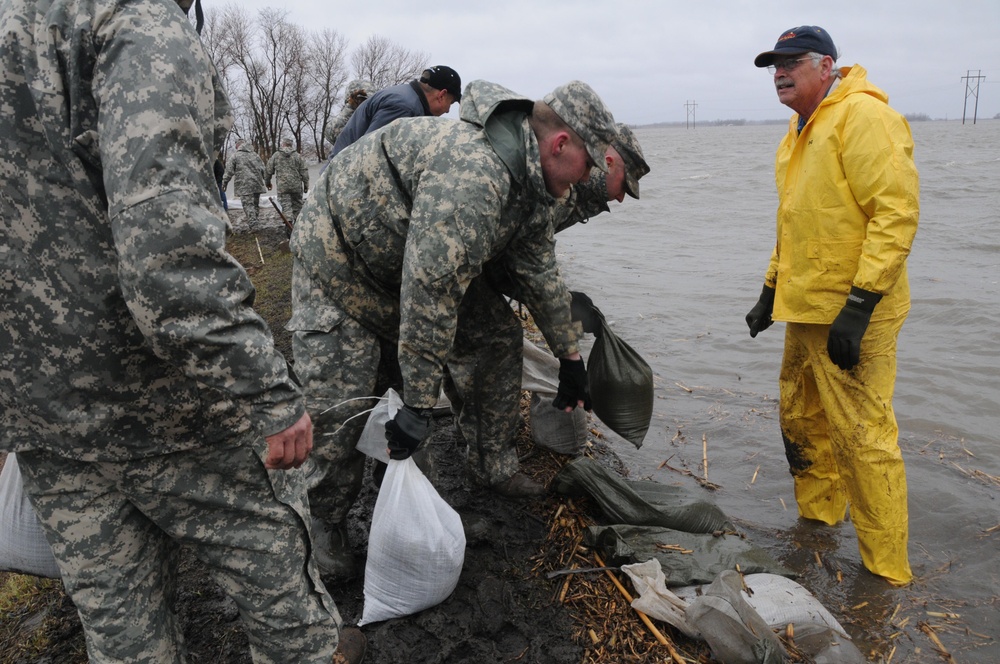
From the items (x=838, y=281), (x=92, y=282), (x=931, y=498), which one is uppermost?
(x=92, y=282)

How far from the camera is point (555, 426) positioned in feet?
13.6

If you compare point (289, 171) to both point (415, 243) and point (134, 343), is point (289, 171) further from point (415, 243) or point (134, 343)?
point (134, 343)

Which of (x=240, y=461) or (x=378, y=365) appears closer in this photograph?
(x=240, y=461)

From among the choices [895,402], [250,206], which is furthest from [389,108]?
[250,206]

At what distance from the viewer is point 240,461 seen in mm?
1837

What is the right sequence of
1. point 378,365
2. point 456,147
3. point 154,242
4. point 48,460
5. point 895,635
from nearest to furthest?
point 154,242 < point 48,460 < point 456,147 < point 378,365 < point 895,635

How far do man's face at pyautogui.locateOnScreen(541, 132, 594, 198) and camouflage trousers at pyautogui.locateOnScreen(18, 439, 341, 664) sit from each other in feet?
4.91

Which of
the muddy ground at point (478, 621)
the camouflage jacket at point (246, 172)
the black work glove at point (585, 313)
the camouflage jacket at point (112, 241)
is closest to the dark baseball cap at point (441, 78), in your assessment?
the black work glove at point (585, 313)

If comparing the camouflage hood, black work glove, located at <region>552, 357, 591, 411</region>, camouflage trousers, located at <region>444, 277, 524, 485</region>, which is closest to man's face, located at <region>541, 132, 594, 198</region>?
the camouflage hood

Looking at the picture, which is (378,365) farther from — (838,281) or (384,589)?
(838,281)

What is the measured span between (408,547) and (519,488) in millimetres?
1168

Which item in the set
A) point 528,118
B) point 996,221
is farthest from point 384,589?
point 996,221

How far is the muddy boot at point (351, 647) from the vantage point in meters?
2.50

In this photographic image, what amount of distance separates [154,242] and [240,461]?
642mm
